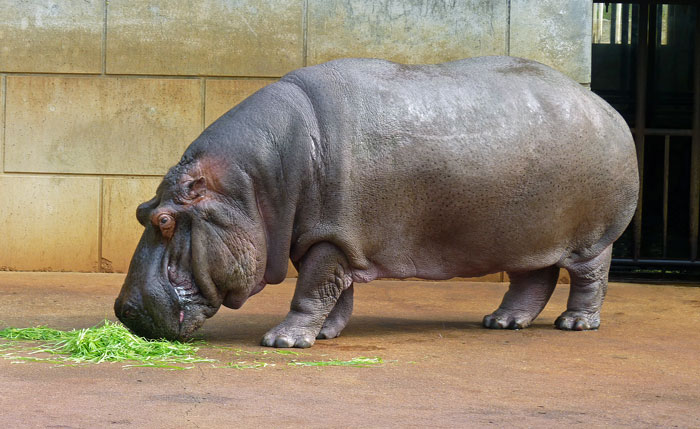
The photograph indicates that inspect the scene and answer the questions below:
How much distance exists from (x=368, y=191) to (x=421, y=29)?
3760 millimetres

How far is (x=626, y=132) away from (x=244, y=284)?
2.51m

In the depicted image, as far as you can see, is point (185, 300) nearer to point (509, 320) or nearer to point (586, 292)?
point (509, 320)

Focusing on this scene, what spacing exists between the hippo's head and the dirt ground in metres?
0.29

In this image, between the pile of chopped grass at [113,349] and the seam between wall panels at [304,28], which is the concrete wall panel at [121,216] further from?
the pile of chopped grass at [113,349]

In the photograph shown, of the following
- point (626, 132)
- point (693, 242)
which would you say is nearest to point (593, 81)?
point (693, 242)

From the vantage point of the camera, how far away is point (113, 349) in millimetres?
5141

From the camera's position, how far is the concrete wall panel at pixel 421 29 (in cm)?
901

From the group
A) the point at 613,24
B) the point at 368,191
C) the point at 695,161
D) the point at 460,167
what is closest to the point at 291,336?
the point at 368,191

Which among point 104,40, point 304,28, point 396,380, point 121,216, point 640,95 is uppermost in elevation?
point 304,28

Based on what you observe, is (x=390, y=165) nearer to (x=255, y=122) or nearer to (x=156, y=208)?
(x=255, y=122)

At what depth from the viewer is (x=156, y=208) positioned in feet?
18.0

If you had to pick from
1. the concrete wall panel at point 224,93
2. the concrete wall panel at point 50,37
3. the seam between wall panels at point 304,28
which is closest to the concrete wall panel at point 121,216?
the concrete wall panel at point 224,93

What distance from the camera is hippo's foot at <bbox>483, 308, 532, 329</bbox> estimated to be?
6398 millimetres

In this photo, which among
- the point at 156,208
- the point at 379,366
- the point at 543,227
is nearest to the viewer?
the point at 379,366
